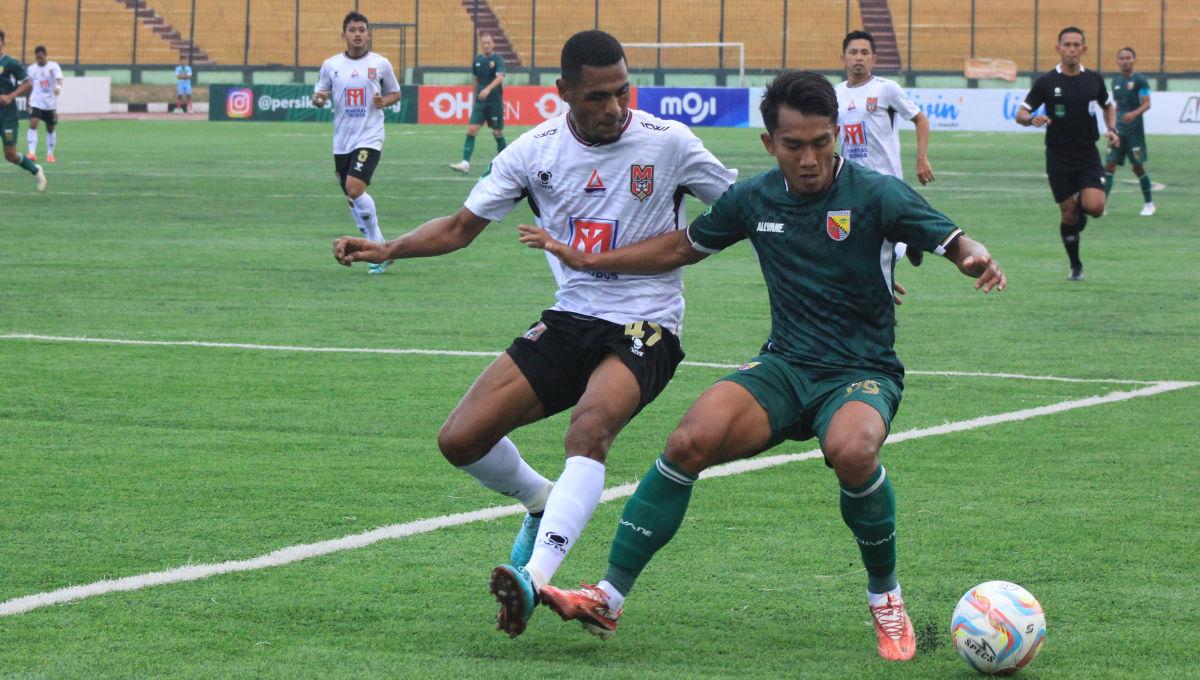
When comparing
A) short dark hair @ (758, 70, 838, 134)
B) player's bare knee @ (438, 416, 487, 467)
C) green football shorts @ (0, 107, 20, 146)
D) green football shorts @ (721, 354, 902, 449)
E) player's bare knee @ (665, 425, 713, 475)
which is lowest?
player's bare knee @ (438, 416, 487, 467)

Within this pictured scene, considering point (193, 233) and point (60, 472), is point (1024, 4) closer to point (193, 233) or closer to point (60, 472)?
point (193, 233)

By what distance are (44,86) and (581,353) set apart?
28500 mm

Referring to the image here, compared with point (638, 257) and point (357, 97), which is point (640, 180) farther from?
point (357, 97)

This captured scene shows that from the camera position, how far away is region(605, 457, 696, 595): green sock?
5066mm

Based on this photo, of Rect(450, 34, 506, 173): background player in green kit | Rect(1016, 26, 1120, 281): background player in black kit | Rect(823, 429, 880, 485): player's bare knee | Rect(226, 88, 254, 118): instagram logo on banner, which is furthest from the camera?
Rect(226, 88, 254, 118): instagram logo on banner

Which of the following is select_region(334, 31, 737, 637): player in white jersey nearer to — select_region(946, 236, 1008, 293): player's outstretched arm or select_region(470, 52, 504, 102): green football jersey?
select_region(946, 236, 1008, 293): player's outstretched arm

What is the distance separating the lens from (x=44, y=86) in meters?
31.8

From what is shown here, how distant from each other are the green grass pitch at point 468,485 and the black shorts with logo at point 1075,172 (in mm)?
819

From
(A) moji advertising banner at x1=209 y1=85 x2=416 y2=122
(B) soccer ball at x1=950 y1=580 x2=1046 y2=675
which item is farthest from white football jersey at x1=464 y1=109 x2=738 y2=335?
(A) moji advertising banner at x1=209 y1=85 x2=416 y2=122

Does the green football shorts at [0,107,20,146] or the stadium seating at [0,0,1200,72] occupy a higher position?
the stadium seating at [0,0,1200,72]

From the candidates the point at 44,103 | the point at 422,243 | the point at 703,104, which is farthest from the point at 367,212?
the point at 703,104

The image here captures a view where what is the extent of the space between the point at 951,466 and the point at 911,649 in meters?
2.73

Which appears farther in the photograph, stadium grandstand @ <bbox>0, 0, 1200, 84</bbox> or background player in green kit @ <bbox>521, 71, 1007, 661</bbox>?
stadium grandstand @ <bbox>0, 0, 1200, 84</bbox>

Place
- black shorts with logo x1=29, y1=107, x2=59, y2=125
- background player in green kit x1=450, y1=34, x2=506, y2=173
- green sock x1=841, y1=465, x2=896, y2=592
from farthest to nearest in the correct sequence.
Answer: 1. black shorts with logo x1=29, y1=107, x2=59, y2=125
2. background player in green kit x1=450, y1=34, x2=506, y2=173
3. green sock x1=841, y1=465, x2=896, y2=592
